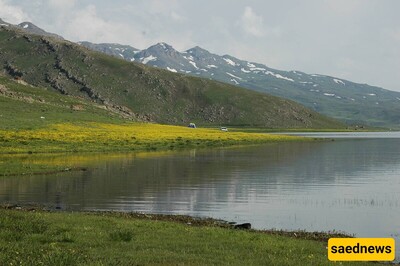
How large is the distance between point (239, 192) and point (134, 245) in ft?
86.7

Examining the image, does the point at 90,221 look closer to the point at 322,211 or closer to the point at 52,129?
the point at 322,211

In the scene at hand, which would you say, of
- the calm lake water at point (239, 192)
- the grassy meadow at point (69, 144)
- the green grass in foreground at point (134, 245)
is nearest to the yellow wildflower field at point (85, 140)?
the grassy meadow at point (69, 144)

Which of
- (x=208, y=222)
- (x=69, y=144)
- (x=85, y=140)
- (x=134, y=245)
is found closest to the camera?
(x=134, y=245)

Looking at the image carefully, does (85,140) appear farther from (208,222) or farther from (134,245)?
(134,245)

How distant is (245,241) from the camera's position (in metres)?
23.2

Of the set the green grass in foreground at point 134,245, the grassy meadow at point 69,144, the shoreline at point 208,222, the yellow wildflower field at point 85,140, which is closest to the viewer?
the green grass in foreground at point 134,245

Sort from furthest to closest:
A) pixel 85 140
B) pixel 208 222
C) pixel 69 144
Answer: pixel 85 140
pixel 69 144
pixel 208 222

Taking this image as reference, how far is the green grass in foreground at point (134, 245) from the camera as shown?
57.4ft

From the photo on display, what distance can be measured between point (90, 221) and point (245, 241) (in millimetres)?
9199

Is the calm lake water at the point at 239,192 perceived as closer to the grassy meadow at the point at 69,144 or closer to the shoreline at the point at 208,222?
the shoreline at the point at 208,222

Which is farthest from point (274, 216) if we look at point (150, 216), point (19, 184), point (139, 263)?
point (19, 184)

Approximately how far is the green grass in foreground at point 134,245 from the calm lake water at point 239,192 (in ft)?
26.8

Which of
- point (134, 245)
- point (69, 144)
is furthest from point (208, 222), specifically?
point (69, 144)

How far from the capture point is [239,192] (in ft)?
153
